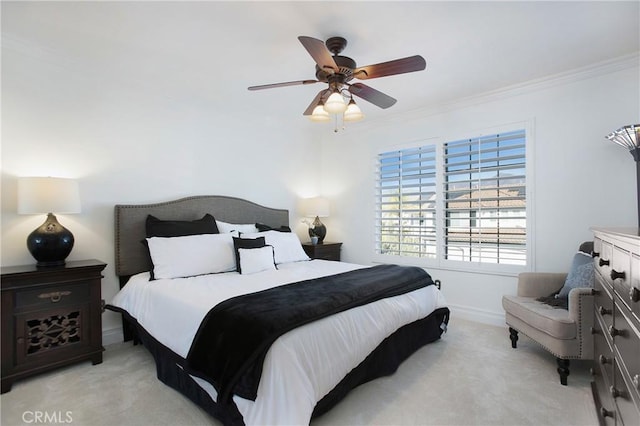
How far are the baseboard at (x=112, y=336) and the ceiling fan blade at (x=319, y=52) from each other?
3.06 metres

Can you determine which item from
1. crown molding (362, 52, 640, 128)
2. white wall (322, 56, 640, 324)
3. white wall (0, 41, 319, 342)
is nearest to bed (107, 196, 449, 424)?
white wall (0, 41, 319, 342)

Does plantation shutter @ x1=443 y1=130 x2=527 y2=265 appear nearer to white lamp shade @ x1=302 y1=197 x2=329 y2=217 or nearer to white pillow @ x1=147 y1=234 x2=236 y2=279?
white lamp shade @ x1=302 y1=197 x2=329 y2=217

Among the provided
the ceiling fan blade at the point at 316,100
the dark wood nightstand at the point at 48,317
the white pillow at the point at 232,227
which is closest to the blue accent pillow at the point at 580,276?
the ceiling fan blade at the point at 316,100

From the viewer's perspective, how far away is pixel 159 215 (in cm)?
341

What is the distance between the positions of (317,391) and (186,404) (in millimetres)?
980

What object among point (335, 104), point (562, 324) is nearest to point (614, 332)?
point (562, 324)

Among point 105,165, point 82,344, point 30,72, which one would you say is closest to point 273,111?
point 105,165

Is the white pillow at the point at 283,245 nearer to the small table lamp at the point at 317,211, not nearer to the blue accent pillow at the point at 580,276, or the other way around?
the small table lamp at the point at 317,211

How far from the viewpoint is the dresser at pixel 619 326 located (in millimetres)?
1101

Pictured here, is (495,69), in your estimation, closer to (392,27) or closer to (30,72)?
(392,27)

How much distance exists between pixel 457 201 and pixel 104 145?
3856 millimetres

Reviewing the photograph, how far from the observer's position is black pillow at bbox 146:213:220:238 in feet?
10.4

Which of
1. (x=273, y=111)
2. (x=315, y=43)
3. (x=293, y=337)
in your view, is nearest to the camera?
(x=293, y=337)

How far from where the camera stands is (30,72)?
274cm
